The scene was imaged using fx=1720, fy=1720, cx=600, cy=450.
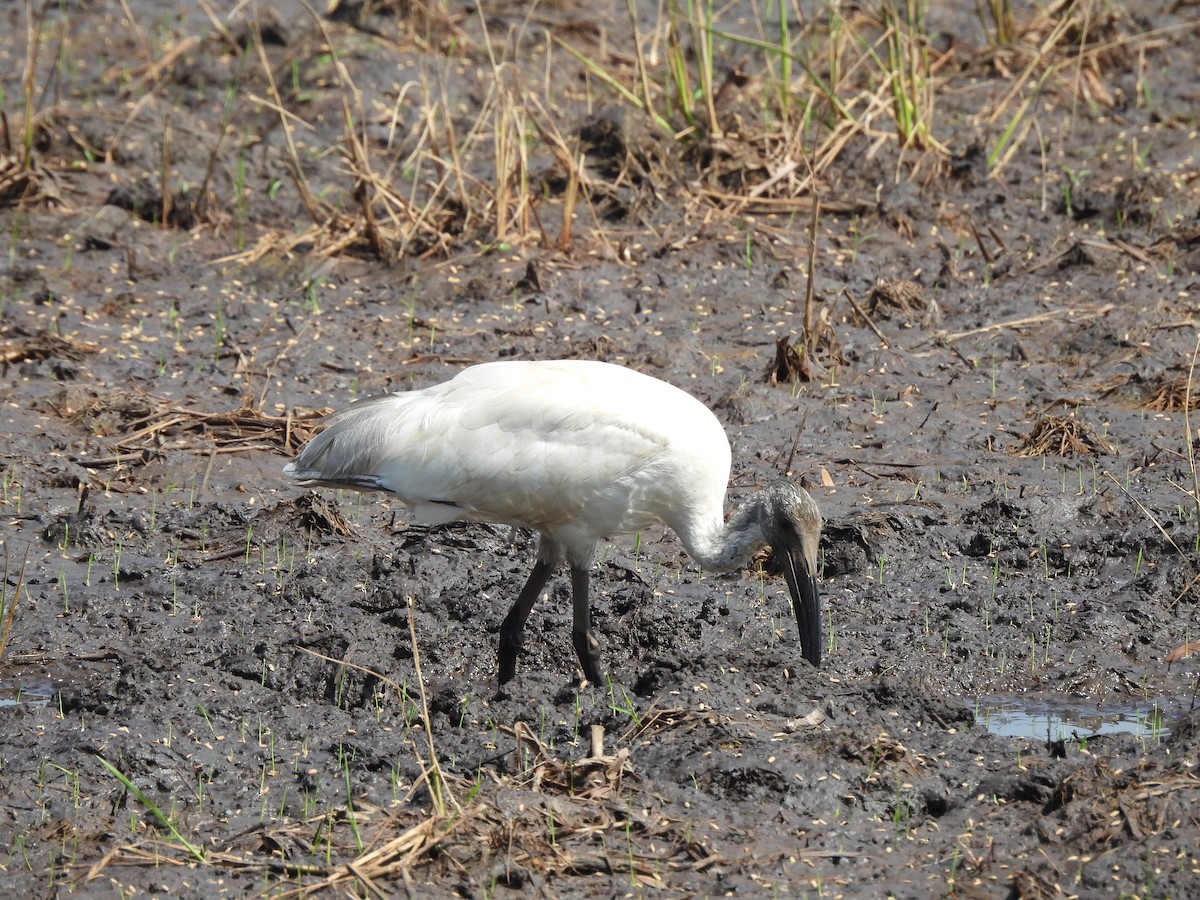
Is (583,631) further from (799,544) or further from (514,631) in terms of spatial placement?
(799,544)

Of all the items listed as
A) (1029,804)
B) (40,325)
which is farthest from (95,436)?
(1029,804)

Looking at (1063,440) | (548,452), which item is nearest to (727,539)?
(548,452)

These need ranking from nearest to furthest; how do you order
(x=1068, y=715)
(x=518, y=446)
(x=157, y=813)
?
1. (x=157, y=813)
2. (x=518, y=446)
3. (x=1068, y=715)

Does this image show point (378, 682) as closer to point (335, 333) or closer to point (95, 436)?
Answer: point (95, 436)

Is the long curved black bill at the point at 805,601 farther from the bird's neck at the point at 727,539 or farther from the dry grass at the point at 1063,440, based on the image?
the dry grass at the point at 1063,440

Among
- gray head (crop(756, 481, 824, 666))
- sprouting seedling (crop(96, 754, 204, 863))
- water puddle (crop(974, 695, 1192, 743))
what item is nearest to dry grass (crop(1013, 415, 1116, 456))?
water puddle (crop(974, 695, 1192, 743))

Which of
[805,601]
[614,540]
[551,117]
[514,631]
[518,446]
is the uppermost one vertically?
[518,446]

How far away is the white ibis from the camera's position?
5789 millimetres

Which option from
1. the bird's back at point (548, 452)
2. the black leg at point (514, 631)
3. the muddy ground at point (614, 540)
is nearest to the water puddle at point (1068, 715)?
the muddy ground at point (614, 540)

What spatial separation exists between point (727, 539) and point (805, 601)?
14.1 inches

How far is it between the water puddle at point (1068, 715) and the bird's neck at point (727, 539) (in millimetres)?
990

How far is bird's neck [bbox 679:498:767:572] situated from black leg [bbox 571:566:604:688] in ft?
1.32

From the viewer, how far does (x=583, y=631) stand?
605cm

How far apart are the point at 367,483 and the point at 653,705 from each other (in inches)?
54.4
